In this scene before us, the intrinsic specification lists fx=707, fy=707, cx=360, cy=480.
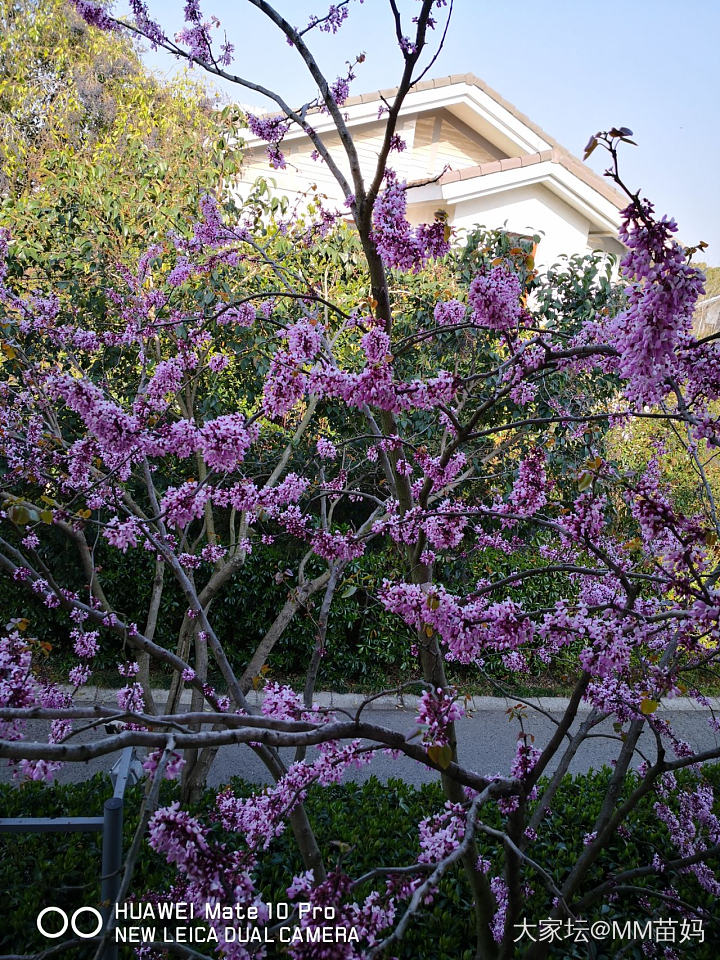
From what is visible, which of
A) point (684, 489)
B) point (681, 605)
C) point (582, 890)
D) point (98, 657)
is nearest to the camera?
point (681, 605)

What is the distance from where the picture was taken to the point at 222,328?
18.6ft


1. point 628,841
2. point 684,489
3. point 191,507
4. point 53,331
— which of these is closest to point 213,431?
point 191,507

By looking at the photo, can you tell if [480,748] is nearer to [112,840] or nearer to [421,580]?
[421,580]

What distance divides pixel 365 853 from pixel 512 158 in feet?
34.7

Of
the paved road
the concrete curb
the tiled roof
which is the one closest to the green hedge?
the paved road

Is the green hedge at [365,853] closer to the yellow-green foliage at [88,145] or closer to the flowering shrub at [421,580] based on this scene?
the flowering shrub at [421,580]

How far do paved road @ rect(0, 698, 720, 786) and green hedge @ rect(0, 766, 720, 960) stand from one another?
0.67 m

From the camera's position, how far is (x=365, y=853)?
3.43 metres

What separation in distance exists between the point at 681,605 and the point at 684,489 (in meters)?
6.59

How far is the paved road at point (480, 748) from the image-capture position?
195 inches

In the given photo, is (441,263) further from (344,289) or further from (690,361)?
(690,361)

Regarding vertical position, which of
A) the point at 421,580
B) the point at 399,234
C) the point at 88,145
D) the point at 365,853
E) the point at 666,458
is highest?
the point at 88,145

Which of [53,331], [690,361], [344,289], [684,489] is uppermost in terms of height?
[344,289]

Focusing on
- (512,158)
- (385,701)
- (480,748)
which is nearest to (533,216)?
(512,158)
